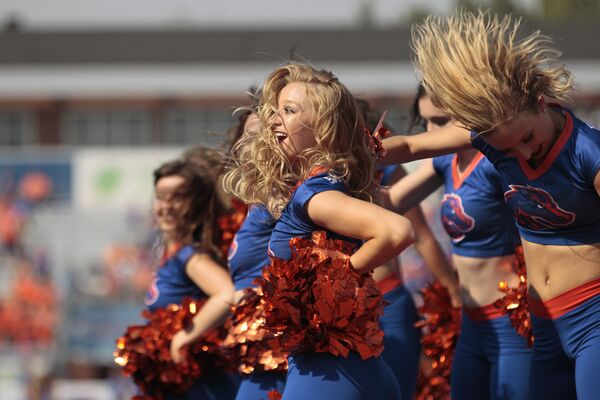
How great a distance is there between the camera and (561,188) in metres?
3.40

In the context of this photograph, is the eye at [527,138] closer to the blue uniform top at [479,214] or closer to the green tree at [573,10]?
the blue uniform top at [479,214]

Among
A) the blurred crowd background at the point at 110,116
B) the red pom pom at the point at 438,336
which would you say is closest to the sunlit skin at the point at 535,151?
the red pom pom at the point at 438,336

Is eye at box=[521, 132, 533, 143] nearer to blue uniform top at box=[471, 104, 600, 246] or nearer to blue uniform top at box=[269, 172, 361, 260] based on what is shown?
blue uniform top at box=[471, 104, 600, 246]

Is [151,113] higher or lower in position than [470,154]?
lower

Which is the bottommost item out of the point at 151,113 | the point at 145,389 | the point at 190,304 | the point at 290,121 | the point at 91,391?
the point at 151,113

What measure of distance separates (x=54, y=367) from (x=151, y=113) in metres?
17.2

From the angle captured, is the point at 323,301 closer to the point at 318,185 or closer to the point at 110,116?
the point at 318,185

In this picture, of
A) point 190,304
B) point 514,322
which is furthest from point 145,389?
point 514,322

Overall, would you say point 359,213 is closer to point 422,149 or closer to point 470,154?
point 422,149

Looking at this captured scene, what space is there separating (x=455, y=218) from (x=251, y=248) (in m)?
0.81

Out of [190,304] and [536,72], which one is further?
[190,304]

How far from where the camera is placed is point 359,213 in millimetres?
3125

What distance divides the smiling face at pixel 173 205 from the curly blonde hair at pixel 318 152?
1511mm

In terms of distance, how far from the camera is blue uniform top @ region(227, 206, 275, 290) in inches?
162
